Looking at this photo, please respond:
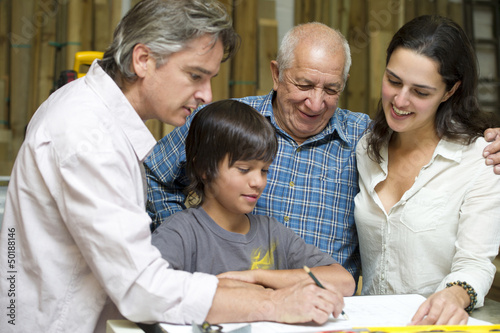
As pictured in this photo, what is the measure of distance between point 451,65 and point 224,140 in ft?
3.08

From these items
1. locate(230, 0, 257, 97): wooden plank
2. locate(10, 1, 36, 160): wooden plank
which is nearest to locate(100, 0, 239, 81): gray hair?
locate(10, 1, 36, 160): wooden plank

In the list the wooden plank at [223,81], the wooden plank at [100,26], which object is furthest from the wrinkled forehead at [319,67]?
the wooden plank at [100,26]

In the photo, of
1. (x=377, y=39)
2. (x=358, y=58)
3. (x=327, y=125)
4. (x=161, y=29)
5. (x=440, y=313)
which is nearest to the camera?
(x=440, y=313)

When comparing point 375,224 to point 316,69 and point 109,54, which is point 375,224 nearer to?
point 316,69

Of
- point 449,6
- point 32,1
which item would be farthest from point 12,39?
point 449,6

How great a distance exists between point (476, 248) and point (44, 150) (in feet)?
4.87

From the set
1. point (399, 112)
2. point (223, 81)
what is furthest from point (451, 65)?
point (223, 81)

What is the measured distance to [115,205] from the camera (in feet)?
4.80

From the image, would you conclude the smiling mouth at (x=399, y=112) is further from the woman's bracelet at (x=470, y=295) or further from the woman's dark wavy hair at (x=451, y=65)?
the woman's bracelet at (x=470, y=295)

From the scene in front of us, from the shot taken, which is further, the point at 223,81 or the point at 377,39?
the point at 377,39

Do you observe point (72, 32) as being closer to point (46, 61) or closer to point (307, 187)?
point (46, 61)

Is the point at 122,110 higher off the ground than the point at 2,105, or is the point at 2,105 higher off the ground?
the point at 122,110

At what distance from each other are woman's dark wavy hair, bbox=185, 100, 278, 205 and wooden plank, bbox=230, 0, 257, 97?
2.59 m

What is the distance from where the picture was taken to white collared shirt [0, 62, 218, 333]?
1.46 meters
